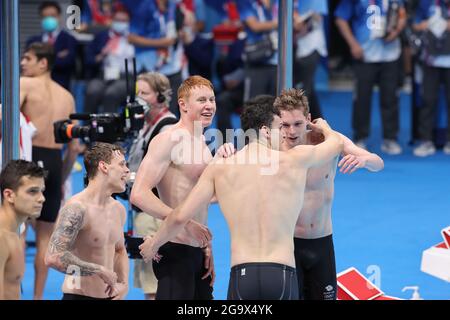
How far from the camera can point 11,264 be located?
4887 mm

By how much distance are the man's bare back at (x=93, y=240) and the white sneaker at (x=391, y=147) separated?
8035mm

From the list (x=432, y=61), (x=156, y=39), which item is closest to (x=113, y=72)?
(x=156, y=39)

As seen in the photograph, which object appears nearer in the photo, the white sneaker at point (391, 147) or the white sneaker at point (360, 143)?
the white sneaker at point (360, 143)

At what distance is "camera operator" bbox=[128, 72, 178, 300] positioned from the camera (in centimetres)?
729

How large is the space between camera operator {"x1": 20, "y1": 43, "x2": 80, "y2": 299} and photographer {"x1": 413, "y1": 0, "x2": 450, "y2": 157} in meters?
6.01

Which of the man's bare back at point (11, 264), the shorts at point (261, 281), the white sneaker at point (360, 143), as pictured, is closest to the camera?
the man's bare back at point (11, 264)

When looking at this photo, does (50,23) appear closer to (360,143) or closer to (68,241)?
(360,143)

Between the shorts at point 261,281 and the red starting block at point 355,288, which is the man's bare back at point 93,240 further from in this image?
the red starting block at point 355,288

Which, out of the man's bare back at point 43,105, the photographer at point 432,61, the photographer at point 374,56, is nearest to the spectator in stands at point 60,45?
the photographer at point 374,56

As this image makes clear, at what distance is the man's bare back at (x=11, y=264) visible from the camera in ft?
15.9

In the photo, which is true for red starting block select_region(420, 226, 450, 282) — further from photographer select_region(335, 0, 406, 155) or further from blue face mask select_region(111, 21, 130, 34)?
blue face mask select_region(111, 21, 130, 34)

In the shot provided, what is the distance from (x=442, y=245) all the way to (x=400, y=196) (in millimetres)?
4437

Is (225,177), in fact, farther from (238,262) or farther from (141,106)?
(141,106)

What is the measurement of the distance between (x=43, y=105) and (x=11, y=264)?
354cm
